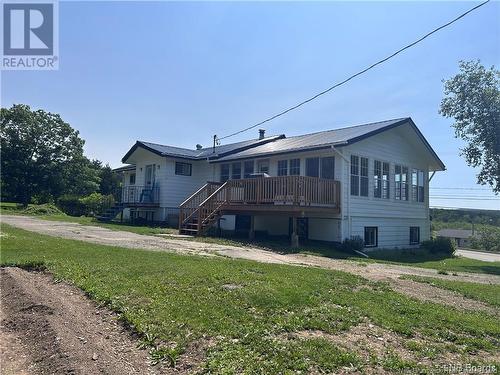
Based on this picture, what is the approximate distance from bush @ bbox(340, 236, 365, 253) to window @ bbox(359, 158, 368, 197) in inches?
97.1

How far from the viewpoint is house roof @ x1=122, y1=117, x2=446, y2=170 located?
16.7 meters

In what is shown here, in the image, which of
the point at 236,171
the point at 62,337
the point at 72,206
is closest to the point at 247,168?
the point at 236,171

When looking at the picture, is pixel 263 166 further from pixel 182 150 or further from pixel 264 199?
pixel 182 150

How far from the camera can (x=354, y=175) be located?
17.1 meters

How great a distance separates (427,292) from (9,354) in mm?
6687

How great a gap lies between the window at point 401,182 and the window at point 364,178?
288 cm

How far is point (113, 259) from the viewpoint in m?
8.59

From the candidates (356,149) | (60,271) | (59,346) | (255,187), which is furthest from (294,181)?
(59,346)

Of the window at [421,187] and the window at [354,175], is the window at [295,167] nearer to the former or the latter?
the window at [354,175]

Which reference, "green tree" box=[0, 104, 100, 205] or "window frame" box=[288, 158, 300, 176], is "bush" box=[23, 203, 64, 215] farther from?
"window frame" box=[288, 158, 300, 176]

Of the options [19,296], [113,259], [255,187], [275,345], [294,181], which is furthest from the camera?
[255,187]

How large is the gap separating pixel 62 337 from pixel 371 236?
1568 cm

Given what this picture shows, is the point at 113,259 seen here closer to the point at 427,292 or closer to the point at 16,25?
the point at 427,292

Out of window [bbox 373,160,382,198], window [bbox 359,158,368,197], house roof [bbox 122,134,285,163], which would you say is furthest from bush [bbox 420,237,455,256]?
house roof [bbox 122,134,285,163]
